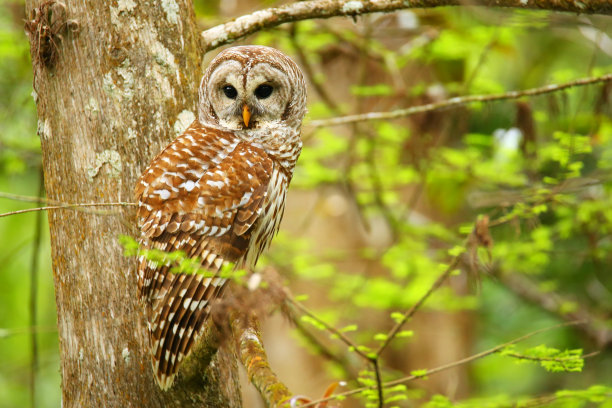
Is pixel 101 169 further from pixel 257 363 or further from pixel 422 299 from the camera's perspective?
pixel 422 299

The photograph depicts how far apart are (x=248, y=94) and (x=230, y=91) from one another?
9 cm

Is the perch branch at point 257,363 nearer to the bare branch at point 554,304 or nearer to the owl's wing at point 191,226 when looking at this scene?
the owl's wing at point 191,226

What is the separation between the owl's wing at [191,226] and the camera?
2.56 m

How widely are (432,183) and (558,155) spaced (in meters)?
2.16

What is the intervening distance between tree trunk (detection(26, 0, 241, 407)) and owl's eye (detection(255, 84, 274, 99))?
0.63 meters

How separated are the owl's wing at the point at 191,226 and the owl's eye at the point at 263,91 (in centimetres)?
37

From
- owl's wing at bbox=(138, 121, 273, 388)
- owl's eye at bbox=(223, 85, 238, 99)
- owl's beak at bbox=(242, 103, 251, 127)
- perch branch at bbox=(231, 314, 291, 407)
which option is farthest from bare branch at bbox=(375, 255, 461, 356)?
owl's eye at bbox=(223, 85, 238, 99)

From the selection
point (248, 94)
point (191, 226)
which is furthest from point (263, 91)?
point (191, 226)

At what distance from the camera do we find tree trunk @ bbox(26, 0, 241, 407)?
2545 mm

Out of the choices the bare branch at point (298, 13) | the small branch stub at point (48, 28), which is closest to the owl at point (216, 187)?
the bare branch at point (298, 13)

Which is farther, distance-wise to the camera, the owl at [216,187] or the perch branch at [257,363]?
the owl at [216,187]

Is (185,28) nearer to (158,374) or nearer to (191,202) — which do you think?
(191,202)

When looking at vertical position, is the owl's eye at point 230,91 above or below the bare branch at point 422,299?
above

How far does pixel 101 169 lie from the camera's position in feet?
8.48
